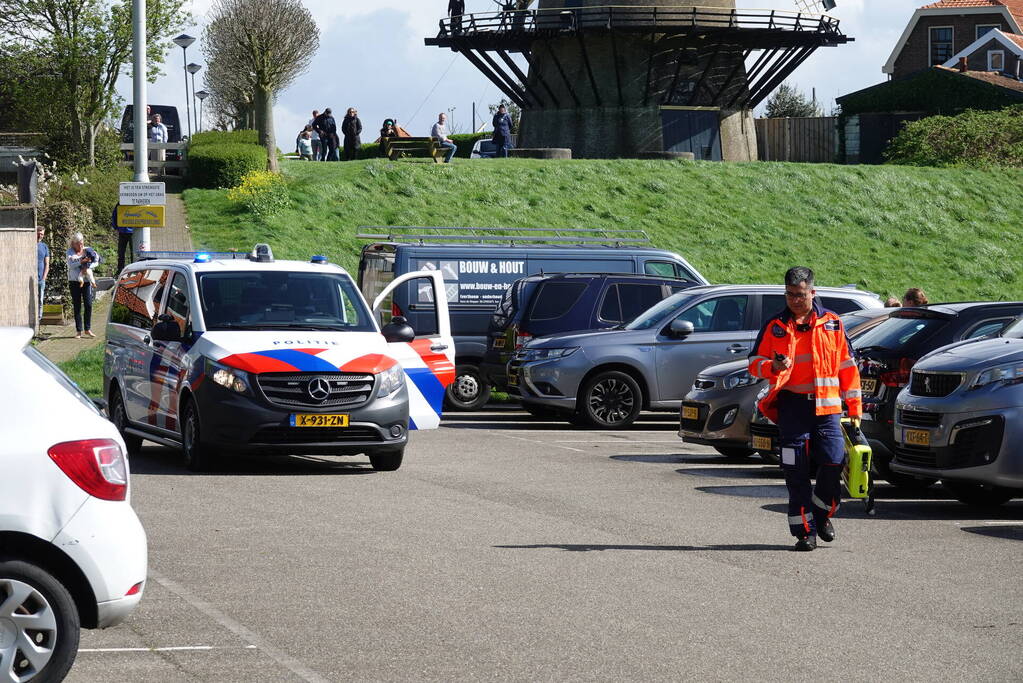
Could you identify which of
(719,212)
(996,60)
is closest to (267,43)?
(719,212)

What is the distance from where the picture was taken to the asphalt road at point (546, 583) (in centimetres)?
650

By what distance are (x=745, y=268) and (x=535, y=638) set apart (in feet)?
102

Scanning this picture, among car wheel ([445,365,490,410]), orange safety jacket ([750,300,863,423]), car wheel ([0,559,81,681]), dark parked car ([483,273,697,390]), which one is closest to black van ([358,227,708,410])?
car wheel ([445,365,490,410])

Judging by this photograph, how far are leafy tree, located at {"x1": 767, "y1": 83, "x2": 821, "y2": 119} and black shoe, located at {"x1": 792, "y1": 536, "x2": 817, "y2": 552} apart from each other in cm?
8133

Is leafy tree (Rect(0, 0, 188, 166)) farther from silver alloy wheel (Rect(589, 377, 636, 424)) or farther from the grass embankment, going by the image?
silver alloy wheel (Rect(589, 377, 636, 424))

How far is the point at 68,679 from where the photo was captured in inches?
240

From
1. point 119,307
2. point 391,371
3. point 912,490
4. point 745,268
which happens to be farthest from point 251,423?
point 745,268

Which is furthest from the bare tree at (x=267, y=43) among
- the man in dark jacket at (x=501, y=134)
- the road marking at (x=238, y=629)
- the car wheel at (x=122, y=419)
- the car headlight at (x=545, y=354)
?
the road marking at (x=238, y=629)

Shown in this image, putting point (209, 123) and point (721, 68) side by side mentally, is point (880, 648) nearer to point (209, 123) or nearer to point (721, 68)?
point (721, 68)

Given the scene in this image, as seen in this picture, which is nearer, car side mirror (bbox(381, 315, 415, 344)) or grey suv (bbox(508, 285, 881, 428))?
car side mirror (bbox(381, 315, 415, 344))

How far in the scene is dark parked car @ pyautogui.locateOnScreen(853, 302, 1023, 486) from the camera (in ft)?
42.1

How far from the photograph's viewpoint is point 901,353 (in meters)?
12.9

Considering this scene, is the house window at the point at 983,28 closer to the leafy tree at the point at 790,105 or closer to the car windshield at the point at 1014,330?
the leafy tree at the point at 790,105

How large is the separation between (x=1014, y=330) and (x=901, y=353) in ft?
3.07
